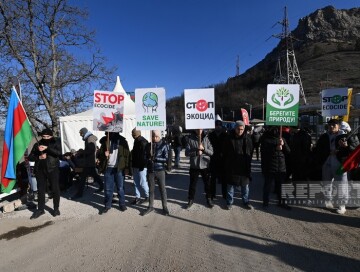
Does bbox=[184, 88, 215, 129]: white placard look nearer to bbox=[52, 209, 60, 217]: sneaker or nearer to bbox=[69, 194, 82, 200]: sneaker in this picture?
bbox=[52, 209, 60, 217]: sneaker

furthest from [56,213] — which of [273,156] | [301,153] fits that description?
[301,153]

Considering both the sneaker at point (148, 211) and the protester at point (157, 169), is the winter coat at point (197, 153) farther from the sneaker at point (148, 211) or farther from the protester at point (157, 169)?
the sneaker at point (148, 211)

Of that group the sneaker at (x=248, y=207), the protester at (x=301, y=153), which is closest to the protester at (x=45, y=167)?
the sneaker at (x=248, y=207)

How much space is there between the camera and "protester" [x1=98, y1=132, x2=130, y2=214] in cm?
641

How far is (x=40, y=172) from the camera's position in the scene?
618cm

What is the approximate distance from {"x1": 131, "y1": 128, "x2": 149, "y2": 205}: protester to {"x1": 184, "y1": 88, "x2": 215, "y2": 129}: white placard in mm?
1342

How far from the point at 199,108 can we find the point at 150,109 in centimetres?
109

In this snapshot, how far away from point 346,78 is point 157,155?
67653 millimetres

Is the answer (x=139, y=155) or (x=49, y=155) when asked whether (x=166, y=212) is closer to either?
(x=139, y=155)

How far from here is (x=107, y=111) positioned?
20.9 feet

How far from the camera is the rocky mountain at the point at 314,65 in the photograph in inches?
2532

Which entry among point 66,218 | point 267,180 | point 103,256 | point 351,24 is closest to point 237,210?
point 267,180

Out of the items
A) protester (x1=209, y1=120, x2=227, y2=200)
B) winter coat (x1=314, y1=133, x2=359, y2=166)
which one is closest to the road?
protester (x1=209, y1=120, x2=227, y2=200)

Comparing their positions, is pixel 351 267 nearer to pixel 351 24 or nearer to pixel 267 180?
pixel 267 180
